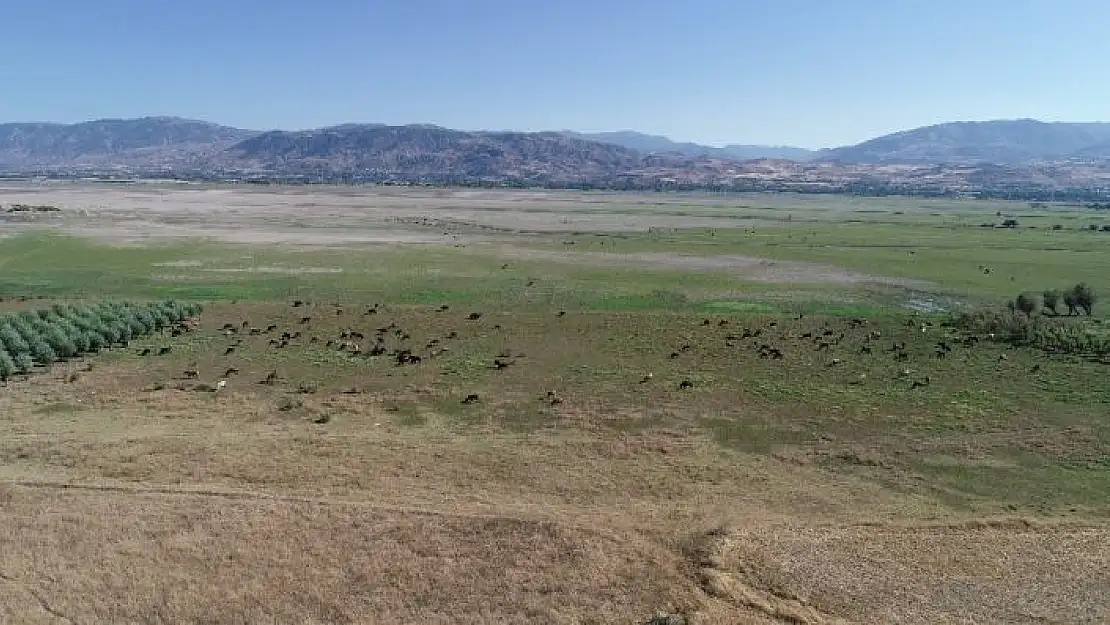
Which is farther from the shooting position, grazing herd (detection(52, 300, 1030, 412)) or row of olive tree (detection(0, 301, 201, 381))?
row of olive tree (detection(0, 301, 201, 381))

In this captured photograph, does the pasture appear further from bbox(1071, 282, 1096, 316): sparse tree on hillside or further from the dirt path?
the dirt path

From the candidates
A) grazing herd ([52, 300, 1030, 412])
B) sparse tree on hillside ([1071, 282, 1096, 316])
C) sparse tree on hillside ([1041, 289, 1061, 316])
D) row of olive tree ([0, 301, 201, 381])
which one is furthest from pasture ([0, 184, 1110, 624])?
sparse tree on hillside ([1041, 289, 1061, 316])

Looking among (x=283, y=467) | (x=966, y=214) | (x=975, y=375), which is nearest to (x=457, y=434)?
(x=283, y=467)

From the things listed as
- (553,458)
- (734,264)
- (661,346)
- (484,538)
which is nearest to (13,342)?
(553,458)

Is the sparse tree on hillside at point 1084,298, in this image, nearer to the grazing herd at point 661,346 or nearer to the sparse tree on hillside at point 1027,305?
the sparse tree on hillside at point 1027,305

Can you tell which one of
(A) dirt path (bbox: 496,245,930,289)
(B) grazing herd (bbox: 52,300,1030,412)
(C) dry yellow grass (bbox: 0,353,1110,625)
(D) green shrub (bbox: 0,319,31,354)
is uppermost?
(A) dirt path (bbox: 496,245,930,289)

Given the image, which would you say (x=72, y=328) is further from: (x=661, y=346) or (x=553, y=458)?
(x=661, y=346)

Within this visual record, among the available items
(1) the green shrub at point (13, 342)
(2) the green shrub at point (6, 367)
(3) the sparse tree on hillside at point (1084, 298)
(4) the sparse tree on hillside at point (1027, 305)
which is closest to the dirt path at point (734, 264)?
(4) the sparse tree on hillside at point (1027, 305)

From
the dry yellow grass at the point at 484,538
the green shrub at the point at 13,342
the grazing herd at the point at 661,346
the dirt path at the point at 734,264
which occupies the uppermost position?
the dirt path at the point at 734,264

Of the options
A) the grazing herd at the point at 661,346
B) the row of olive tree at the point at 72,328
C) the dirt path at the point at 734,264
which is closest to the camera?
the grazing herd at the point at 661,346
